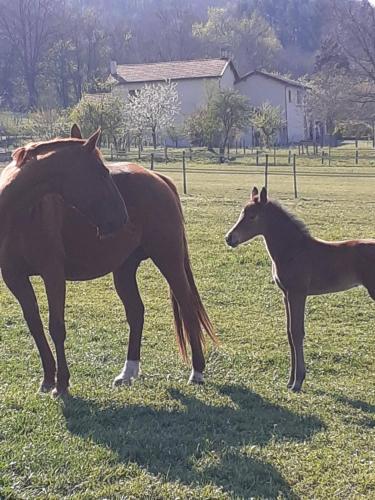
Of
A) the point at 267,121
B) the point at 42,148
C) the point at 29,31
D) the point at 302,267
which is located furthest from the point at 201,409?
the point at 29,31

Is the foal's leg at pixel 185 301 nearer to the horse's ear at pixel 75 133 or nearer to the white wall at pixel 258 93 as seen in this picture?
the horse's ear at pixel 75 133

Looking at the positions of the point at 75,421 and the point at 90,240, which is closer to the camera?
the point at 75,421

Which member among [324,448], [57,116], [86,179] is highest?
[57,116]

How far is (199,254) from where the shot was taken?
11539 mm

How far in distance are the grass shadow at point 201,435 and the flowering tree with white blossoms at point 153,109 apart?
5197cm

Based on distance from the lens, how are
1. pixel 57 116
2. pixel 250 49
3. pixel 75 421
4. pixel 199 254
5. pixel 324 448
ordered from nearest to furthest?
pixel 324 448 < pixel 75 421 < pixel 199 254 < pixel 57 116 < pixel 250 49

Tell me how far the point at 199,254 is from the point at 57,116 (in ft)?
141

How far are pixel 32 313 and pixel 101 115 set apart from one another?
4297cm

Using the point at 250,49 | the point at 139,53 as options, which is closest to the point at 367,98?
the point at 250,49

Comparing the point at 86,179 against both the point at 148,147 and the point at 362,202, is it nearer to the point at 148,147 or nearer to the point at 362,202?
the point at 362,202

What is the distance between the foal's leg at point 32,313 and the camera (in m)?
5.08

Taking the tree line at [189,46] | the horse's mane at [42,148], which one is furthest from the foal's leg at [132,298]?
the tree line at [189,46]

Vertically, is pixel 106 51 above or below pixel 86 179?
above

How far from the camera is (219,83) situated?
67.7 m
